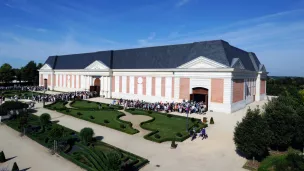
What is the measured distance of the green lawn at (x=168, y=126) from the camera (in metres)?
19.2

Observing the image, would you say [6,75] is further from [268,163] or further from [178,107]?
[268,163]

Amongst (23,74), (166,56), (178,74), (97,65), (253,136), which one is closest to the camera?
(253,136)

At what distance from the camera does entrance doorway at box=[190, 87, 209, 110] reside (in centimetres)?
3409

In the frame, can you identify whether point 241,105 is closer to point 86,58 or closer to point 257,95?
point 257,95

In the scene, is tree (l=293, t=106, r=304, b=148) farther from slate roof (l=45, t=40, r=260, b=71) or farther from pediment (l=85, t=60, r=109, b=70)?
pediment (l=85, t=60, r=109, b=70)

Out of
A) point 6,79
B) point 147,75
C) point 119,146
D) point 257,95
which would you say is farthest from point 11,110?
point 6,79

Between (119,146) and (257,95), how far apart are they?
39.0 m

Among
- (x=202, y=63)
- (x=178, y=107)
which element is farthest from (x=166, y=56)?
(x=178, y=107)

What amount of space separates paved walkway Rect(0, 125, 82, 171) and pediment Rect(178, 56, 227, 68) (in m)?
A: 25.2

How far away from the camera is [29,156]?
15078 mm

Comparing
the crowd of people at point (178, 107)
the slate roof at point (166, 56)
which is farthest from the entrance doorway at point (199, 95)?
the slate roof at point (166, 56)

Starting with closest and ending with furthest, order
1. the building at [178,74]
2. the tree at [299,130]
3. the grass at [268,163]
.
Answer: the grass at [268,163] < the tree at [299,130] < the building at [178,74]

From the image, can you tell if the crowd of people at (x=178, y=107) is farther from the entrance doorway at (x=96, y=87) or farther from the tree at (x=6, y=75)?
the tree at (x=6, y=75)

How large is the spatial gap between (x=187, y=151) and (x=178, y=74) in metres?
21.7
